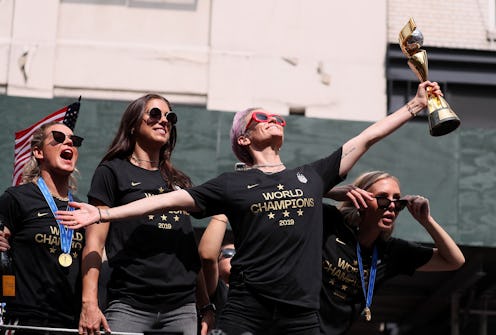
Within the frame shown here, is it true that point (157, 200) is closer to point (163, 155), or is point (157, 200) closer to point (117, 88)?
point (163, 155)

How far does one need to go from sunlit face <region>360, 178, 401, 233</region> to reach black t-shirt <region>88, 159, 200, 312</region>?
3.95 ft

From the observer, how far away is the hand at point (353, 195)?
707 cm

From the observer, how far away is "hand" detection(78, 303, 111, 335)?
6434mm

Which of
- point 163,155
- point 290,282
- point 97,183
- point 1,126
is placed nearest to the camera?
point 290,282

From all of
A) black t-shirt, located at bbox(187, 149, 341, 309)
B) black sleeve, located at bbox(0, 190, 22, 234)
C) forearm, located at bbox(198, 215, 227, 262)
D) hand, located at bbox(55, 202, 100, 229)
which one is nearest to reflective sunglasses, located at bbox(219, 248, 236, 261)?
forearm, located at bbox(198, 215, 227, 262)

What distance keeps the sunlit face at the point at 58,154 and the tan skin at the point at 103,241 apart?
0.54 m

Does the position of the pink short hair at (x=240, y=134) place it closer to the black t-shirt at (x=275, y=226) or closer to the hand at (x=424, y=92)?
the black t-shirt at (x=275, y=226)

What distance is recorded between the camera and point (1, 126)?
13875 millimetres

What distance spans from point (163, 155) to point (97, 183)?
641 millimetres

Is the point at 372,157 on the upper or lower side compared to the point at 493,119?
lower

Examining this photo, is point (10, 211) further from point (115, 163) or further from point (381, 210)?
point (381, 210)

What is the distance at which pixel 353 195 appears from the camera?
279 inches

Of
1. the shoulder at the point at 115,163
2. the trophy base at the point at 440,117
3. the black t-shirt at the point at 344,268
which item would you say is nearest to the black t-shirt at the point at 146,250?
the shoulder at the point at 115,163

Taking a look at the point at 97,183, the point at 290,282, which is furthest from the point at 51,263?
the point at 290,282
